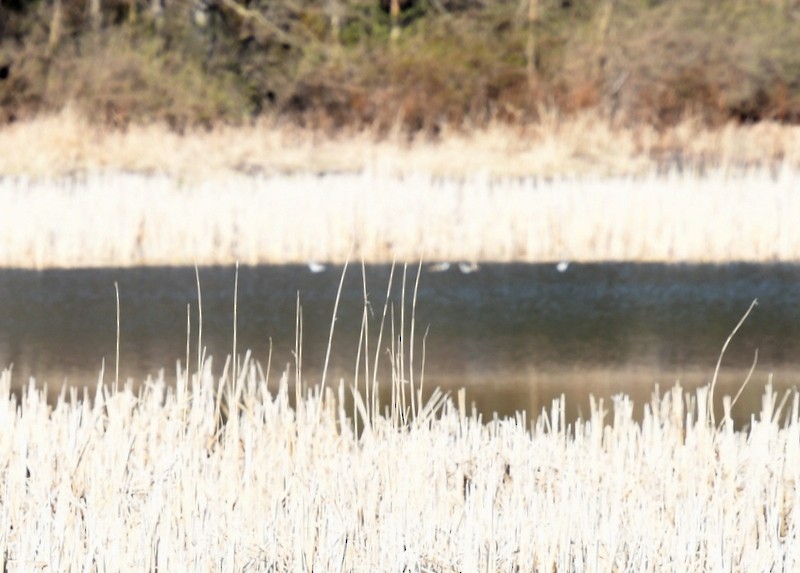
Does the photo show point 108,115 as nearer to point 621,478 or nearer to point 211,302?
point 211,302

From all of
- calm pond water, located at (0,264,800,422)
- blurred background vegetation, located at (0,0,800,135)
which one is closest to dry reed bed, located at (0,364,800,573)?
calm pond water, located at (0,264,800,422)

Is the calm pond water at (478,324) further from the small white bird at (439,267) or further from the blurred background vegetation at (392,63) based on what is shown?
the blurred background vegetation at (392,63)

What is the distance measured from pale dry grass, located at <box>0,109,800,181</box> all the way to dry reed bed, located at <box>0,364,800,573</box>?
35.3 ft


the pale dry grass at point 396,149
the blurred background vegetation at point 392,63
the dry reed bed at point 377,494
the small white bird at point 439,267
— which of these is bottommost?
the dry reed bed at point 377,494

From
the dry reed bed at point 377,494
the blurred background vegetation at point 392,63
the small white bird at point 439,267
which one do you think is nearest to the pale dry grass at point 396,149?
the blurred background vegetation at point 392,63

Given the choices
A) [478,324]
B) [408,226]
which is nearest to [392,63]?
[408,226]

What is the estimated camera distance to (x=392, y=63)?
2116cm

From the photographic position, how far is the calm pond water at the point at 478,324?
705 centimetres

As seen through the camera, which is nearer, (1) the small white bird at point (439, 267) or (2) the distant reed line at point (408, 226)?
(1) the small white bird at point (439, 267)

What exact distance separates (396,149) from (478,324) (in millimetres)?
9516

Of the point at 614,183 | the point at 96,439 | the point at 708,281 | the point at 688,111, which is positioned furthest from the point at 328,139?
the point at 96,439

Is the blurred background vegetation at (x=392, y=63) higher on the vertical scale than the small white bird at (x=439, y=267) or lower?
higher

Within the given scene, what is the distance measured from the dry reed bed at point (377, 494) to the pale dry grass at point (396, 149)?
10.8m

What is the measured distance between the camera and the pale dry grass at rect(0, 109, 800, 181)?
1600cm
